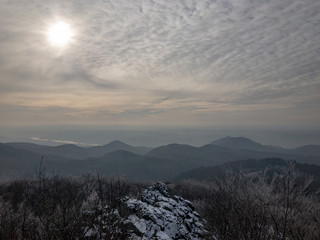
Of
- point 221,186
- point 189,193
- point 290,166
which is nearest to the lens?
point 290,166

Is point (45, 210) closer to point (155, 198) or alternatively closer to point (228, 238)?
point (228, 238)

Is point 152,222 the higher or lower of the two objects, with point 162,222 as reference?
higher

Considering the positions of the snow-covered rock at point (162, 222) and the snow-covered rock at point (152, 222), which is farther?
the snow-covered rock at point (162, 222)

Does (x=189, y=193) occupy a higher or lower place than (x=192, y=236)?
lower

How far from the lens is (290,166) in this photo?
6.95 meters

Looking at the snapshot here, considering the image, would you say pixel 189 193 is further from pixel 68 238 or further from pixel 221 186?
pixel 68 238

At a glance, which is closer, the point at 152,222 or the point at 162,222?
the point at 152,222

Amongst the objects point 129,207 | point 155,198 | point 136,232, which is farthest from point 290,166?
point 155,198

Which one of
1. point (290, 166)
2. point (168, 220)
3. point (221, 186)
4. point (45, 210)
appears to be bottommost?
point (168, 220)

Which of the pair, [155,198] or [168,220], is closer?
[168,220]

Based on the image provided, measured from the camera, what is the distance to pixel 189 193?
137750 millimetres

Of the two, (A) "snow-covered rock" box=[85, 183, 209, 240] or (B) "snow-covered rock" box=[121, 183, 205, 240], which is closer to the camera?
(A) "snow-covered rock" box=[85, 183, 209, 240]

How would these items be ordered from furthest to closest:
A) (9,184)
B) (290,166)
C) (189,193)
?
(189,193) → (9,184) → (290,166)

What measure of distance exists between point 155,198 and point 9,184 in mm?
92282
